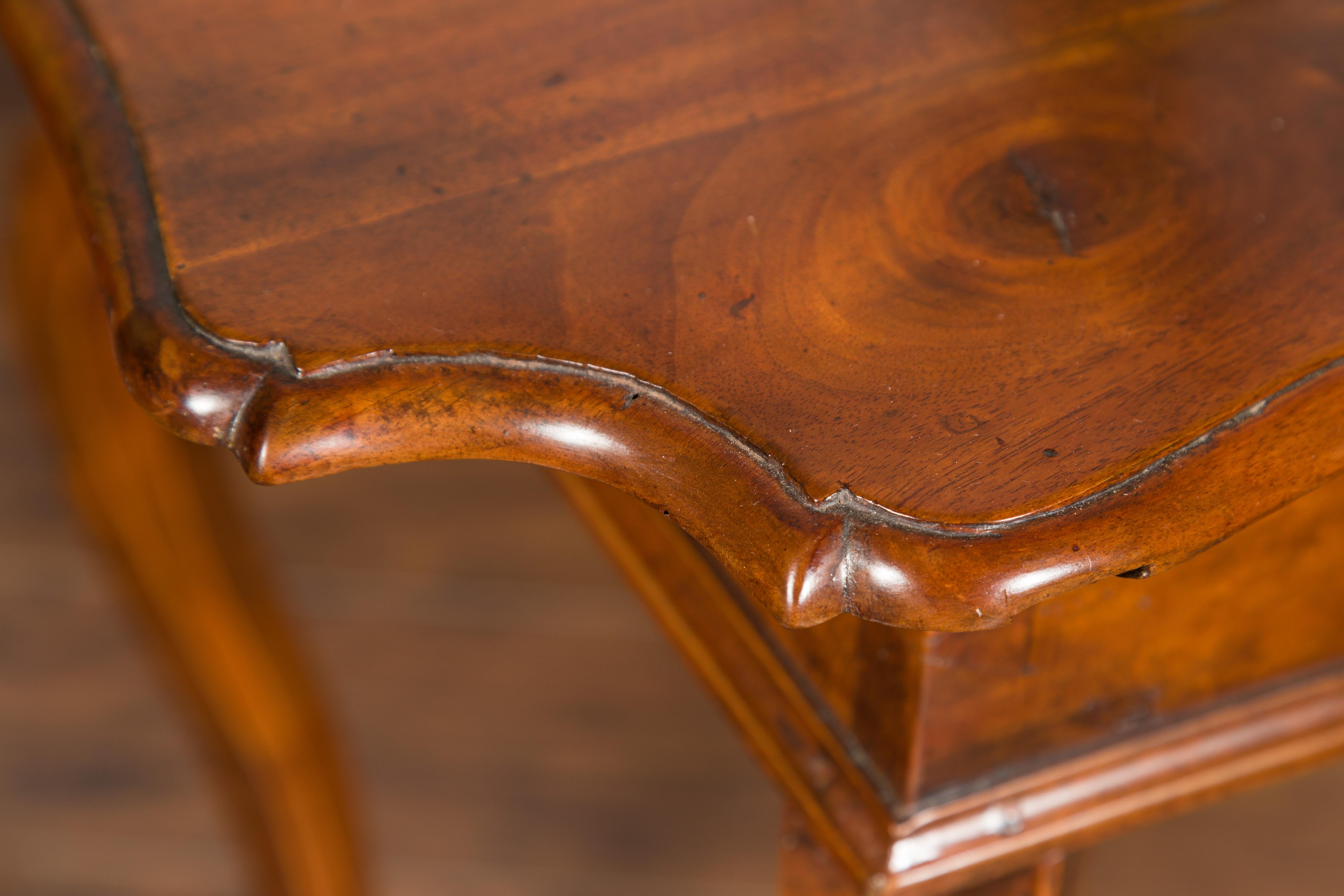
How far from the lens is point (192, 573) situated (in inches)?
25.3

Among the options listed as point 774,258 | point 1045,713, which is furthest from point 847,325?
point 1045,713

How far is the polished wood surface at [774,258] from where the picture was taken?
279 mm

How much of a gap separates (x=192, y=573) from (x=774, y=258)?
412 millimetres

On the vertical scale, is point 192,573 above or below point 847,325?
above

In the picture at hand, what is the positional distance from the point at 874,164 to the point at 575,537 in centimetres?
79

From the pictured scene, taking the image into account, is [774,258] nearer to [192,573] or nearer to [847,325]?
[847,325]

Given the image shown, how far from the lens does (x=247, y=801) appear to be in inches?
29.1

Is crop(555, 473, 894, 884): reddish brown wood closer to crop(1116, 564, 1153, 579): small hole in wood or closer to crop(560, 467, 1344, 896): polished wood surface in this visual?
crop(560, 467, 1344, 896): polished wood surface

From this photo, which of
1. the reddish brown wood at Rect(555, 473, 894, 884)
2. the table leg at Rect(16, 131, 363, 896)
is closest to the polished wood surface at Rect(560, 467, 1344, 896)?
the reddish brown wood at Rect(555, 473, 894, 884)

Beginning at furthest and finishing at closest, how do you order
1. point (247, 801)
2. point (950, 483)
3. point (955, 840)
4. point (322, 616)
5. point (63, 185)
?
point (322, 616) → point (247, 801) → point (63, 185) → point (955, 840) → point (950, 483)

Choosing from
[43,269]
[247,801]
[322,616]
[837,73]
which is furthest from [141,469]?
[322,616]

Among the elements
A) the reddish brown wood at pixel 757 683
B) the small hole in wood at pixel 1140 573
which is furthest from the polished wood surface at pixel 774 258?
the reddish brown wood at pixel 757 683

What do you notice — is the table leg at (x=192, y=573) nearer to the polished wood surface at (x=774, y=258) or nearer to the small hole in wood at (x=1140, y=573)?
the polished wood surface at (x=774, y=258)

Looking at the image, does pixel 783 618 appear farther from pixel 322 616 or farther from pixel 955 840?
pixel 322 616
